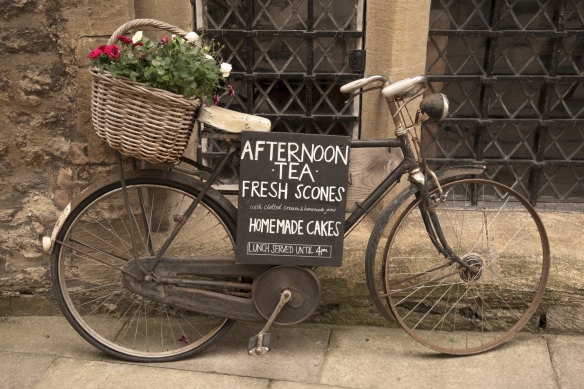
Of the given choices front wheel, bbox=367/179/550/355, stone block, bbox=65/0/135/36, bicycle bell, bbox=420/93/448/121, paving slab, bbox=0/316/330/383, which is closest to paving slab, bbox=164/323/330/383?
paving slab, bbox=0/316/330/383

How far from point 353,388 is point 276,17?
1.89m

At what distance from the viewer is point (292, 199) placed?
2.92m

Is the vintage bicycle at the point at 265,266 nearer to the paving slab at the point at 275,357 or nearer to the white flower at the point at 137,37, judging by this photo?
the paving slab at the point at 275,357

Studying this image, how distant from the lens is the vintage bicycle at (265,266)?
298 centimetres

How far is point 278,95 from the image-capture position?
3.46 metres

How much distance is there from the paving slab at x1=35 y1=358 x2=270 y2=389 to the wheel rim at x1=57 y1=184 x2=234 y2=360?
95 millimetres

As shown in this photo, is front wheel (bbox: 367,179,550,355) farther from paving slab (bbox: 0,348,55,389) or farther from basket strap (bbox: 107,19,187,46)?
paving slab (bbox: 0,348,55,389)

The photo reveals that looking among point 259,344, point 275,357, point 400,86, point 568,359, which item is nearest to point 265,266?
point 259,344

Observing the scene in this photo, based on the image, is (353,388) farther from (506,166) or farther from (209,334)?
(506,166)

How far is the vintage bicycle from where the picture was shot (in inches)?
117

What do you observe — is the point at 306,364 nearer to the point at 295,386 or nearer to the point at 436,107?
the point at 295,386

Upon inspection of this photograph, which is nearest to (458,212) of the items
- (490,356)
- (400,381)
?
(490,356)

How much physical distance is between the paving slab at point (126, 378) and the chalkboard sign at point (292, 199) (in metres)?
0.57

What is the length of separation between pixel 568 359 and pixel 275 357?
144cm
